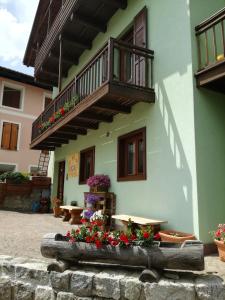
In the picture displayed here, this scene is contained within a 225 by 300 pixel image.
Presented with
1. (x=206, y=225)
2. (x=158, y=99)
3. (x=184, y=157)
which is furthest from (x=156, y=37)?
(x=206, y=225)

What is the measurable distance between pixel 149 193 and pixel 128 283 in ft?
9.73

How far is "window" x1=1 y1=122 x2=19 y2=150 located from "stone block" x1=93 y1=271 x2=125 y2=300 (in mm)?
16069

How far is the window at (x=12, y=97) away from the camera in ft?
62.2

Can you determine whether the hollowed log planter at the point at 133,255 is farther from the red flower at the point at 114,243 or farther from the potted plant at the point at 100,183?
the potted plant at the point at 100,183

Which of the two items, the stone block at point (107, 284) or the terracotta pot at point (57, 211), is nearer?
the stone block at point (107, 284)

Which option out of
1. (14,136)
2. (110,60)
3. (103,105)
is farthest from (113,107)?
(14,136)

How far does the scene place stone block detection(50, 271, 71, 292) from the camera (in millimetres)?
3816

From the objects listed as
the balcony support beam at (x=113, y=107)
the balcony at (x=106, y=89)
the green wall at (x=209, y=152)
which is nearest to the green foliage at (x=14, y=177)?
the balcony at (x=106, y=89)

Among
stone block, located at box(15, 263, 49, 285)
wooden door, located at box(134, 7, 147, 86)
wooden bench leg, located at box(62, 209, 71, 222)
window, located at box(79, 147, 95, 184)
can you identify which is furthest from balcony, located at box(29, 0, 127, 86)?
stone block, located at box(15, 263, 49, 285)

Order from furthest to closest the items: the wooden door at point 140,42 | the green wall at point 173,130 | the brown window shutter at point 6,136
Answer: the brown window shutter at point 6,136 → the wooden door at point 140,42 → the green wall at point 173,130

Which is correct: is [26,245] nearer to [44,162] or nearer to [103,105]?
[103,105]

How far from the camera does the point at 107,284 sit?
3617 millimetres

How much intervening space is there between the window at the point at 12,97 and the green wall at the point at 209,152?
16.0 metres

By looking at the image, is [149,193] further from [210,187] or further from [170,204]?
[210,187]
